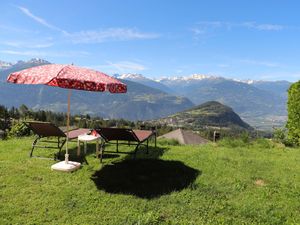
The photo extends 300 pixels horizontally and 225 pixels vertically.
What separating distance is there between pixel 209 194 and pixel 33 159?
513cm

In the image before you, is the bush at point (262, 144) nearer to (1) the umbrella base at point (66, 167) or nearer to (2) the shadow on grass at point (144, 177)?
(2) the shadow on grass at point (144, 177)

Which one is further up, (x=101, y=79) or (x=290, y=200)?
(x=101, y=79)

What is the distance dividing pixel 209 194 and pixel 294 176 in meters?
2.87

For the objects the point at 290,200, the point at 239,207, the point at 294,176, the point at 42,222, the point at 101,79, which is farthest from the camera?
the point at 294,176

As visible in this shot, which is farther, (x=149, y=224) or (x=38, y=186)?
(x=38, y=186)

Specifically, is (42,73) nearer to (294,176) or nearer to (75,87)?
(75,87)

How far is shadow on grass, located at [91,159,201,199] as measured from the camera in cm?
716

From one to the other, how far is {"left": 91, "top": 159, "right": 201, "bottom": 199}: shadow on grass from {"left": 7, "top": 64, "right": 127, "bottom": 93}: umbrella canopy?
2000 millimetres

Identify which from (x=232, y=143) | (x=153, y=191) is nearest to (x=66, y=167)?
(x=153, y=191)

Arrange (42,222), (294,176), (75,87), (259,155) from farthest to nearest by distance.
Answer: (259,155)
(294,176)
(75,87)
(42,222)

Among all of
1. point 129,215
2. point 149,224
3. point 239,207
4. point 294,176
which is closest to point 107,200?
point 129,215

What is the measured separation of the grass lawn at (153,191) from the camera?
5891 millimetres

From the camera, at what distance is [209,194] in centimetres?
703

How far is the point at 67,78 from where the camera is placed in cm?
734
